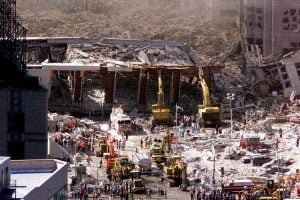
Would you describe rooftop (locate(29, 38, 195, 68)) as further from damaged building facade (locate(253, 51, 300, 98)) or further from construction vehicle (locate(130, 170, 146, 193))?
construction vehicle (locate(130, 170, 146, 193))

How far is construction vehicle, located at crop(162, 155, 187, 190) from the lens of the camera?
4409 cm

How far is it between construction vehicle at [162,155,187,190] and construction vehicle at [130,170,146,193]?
4.51 ft

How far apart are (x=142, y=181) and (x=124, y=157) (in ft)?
12.1

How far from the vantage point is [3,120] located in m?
39.6

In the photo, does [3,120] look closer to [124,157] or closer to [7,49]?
[7,49]

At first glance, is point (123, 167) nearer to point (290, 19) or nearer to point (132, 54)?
point (132, 54)

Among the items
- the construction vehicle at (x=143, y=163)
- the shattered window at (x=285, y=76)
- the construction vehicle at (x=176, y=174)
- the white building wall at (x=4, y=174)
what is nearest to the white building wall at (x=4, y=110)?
the construction vehicle at (x=176, y=174)

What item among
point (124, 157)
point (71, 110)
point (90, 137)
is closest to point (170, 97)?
point (71, 110)

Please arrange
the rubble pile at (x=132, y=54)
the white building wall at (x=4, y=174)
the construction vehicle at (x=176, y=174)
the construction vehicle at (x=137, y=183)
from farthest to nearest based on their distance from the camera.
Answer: the rubble pile at (x=132, y=54), the construction vehicle at (x=176, y=174), the construction vehicle at (x=137, y=183), the white building wall at (x=4, y=174)

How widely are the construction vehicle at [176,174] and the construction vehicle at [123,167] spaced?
1.65 m

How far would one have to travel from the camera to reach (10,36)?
142ft

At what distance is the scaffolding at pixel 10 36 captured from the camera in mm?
42688

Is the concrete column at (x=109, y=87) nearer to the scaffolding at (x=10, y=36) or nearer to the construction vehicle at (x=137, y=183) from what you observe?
the construction vehicle at (x=137, y=183)

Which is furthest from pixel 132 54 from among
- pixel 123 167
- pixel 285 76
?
pixel 123 167
